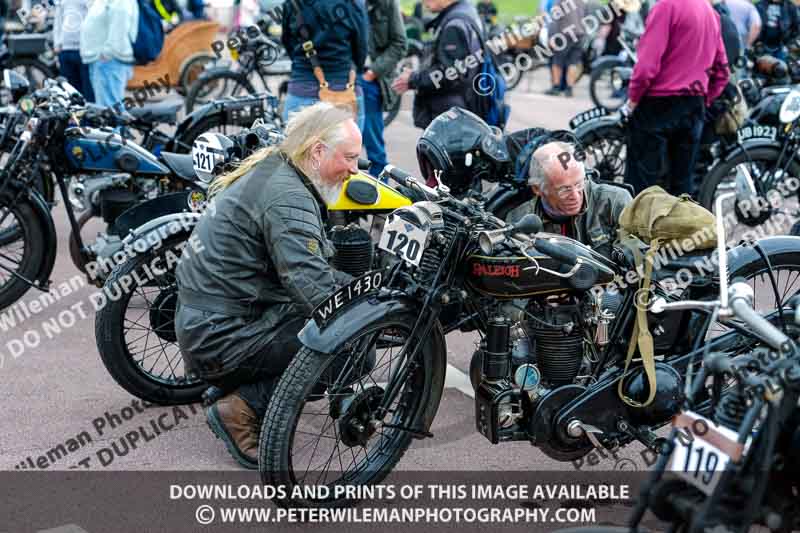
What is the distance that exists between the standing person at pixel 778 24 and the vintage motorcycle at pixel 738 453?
27.8 feet

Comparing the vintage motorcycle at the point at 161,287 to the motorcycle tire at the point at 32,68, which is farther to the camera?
the motorcycle tire at the point at 32,68

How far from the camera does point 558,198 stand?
4.37 metres

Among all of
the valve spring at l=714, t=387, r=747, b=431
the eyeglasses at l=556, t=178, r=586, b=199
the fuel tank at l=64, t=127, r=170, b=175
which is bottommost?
the fuel tank at l=64, t=127, r=170, b=175

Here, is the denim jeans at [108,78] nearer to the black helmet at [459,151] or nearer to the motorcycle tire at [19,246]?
the motorcycle tire at [19,246]

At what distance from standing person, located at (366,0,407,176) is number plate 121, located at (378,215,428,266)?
4.42m

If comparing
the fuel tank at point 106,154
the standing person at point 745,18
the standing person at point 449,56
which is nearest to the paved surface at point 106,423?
the fuel tank at point 106,154

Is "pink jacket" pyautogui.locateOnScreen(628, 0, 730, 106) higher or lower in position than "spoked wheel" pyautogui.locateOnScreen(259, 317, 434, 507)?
higher

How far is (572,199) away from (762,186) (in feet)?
11.6

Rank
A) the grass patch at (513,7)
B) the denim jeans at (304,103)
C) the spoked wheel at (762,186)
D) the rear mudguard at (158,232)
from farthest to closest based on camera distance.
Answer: the grass patch at (513,7) < the denim jeans at (304,103) < the spoked wheel at (762,186) < the rear mudguard at (158,232)

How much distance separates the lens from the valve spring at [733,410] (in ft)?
9.18

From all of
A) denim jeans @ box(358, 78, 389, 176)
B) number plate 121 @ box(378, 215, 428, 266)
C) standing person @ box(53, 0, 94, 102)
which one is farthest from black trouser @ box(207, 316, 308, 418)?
standing person @ box(53, 0, 94, 102)

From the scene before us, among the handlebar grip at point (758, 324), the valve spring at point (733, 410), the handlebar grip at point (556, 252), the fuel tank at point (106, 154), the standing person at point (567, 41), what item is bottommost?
the standing person at point (567, 41)

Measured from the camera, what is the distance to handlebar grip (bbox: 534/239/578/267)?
3.58 metres

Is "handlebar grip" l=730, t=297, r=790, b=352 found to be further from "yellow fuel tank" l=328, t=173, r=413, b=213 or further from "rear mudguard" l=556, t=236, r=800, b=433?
"yellow fuel tank" l=328, t=173, r=413, b=213
